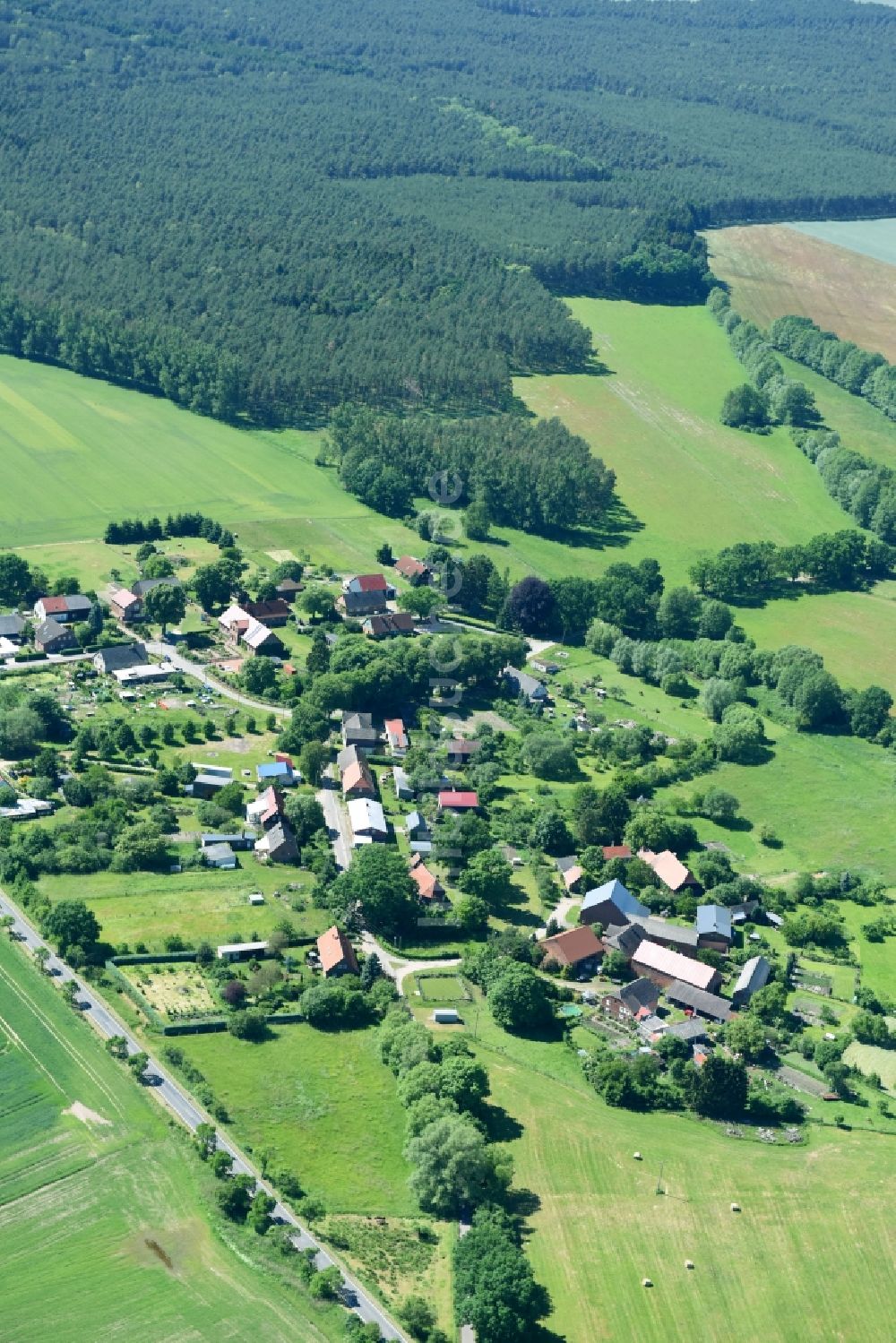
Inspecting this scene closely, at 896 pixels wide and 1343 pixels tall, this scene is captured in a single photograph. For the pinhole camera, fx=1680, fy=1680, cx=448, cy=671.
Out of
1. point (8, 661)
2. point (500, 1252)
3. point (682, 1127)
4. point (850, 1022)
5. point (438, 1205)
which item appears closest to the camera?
point (500, 1252)

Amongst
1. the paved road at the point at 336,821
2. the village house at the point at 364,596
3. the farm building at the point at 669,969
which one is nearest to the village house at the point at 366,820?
the paved road at the point at 336,821

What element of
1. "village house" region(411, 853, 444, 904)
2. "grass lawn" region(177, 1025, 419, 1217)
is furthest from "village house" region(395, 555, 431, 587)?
"grass lawn" region(177, 1025, 419, 1217)

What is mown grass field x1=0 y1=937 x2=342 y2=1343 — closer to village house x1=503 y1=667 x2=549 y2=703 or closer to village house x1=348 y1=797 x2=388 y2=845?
village house x1=348 y1=797 x2=388 y2=845

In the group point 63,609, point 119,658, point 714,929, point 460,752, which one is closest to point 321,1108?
point 714,929

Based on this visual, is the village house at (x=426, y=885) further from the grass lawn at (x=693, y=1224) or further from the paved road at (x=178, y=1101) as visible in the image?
the paved road at (x=178, y=1101)

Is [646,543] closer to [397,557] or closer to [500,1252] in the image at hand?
[397,557]

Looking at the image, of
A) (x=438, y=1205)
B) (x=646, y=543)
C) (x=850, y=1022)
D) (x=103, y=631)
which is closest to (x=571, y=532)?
(x=646, y=543)
